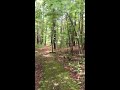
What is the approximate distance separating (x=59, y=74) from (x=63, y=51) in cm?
332

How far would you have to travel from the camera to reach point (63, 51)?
11211mm

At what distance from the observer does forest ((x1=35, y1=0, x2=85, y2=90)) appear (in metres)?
7.63

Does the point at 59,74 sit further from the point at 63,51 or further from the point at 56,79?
the point at 63,51

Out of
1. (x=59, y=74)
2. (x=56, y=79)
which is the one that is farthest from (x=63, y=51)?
(x=56, y=79)

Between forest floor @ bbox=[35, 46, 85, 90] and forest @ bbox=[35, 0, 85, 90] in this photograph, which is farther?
forest @ bbox=[35, 0, 85, 90]

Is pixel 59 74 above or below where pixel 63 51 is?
below

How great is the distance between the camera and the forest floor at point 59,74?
737cm

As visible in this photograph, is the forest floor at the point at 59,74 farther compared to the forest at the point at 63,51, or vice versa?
the forest at the point at 63,51
